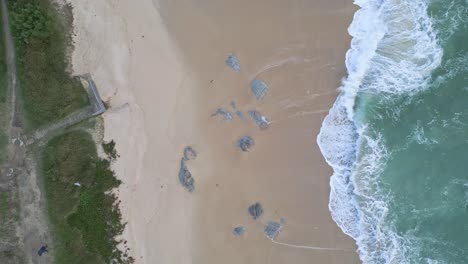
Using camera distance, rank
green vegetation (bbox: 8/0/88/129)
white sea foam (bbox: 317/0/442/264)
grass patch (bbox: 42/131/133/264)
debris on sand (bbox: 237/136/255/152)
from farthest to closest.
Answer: white sea foam (bbox: 317/0/442/264) < debris on sand (bbox: 237/136/255/152) < grass patch (bbox: 42/131/133/264) < green vegetation (bbox: 8/0/88/129)

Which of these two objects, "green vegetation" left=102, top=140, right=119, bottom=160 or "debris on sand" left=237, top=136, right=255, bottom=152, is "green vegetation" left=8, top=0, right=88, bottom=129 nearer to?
"green vegetation" left=102, top=140, right=119, bottom=160

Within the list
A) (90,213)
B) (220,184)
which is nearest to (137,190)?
(90,213)

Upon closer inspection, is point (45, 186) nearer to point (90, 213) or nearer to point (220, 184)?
point (90, 213)

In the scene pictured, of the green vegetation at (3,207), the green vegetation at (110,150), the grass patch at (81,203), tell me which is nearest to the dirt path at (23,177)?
the green vegetation at (3,207)

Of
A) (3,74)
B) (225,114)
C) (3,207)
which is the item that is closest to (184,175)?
(225,114)

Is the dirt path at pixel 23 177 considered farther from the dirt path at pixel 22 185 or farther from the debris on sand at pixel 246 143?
the debris on sand at pixel 246 143

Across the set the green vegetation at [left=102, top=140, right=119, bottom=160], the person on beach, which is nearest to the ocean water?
the green vegetation at [left=102, top=140, right=119, bottom=160]

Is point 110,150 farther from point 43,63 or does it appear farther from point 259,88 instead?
point 259,88
